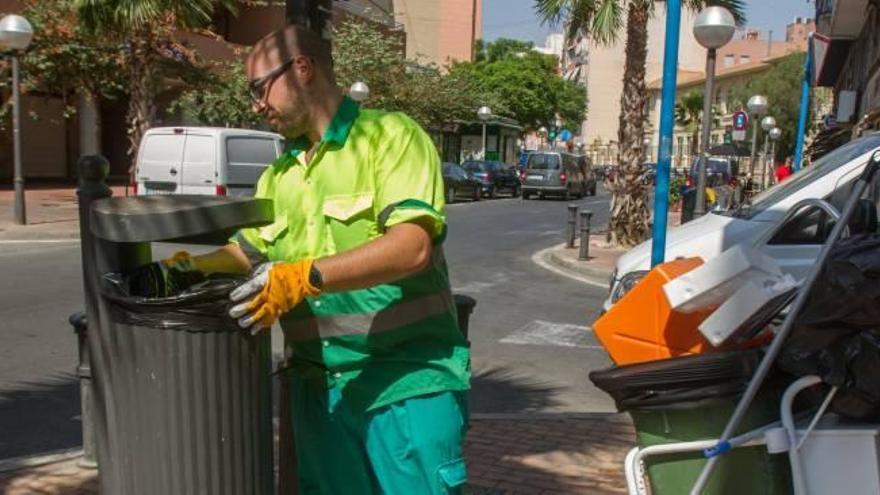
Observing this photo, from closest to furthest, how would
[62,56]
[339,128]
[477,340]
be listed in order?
1. [339,128]
2. [477,340]
3. [62,56]

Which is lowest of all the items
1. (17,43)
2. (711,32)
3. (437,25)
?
(17,43)

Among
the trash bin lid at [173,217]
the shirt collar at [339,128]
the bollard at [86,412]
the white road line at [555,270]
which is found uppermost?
the shirt collar at [339,128]

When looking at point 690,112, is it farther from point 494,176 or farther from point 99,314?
point 99,314

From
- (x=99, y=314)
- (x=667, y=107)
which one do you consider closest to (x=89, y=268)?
(x=99, y=314)

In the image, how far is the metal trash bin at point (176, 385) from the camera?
7.03 feet

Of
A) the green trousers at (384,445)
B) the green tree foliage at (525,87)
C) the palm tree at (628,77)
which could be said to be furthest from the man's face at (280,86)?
the green tree foliage at (525,87)

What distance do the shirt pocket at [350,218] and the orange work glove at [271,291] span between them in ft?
0.92

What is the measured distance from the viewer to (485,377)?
6574 mm

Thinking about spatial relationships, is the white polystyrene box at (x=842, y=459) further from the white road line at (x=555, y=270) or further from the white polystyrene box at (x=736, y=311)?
the white road line at (x=555, y=270)

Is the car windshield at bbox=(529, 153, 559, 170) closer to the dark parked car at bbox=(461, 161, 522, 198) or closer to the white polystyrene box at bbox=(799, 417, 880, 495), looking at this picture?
the dark parked car at bbox=(461, 161, 522, 198)

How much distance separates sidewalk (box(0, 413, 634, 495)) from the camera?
4.05m

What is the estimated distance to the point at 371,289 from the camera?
2346 millimetres

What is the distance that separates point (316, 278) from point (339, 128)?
1.69 feet

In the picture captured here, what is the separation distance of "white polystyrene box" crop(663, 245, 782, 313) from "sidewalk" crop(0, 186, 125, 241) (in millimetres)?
9672
